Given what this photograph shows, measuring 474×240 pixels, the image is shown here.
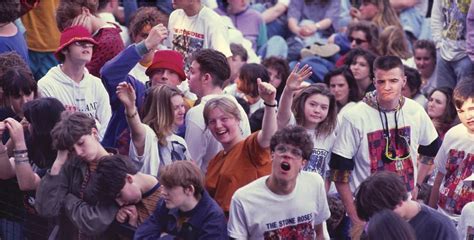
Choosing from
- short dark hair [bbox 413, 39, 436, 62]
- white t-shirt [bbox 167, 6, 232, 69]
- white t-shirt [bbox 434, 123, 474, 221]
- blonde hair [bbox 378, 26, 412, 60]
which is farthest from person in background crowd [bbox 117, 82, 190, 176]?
short dark hair [bbox 413, 39, 436, 62]

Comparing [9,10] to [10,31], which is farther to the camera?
[10,31]

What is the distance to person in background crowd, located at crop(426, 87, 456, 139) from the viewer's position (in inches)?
479

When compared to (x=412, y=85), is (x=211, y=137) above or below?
above

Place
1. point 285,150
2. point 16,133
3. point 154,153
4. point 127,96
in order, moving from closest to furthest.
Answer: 1. point 285,150
2. point 16,133
3. point 127,96
4. point 154,153

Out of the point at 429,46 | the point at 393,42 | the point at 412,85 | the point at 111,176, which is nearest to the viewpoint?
the point at 111,176

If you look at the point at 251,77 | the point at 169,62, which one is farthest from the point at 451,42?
the point at 169,62

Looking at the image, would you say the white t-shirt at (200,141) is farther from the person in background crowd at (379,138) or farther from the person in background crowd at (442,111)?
the person in background crowd at (442,111)

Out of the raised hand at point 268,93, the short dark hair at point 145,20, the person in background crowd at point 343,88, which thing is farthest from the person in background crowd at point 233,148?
the person in background crowd at point 343,88

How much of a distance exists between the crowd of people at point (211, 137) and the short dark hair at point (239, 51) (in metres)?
0.02

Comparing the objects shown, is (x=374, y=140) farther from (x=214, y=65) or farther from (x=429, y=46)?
(x=429, y=46)

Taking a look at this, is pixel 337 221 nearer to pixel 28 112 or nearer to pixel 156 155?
pixel 156 155

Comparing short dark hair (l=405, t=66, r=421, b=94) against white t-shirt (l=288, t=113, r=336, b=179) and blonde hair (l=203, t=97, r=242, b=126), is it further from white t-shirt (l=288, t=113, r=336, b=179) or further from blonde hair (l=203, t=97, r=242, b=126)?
blonde hair (l=203, t=97, r=242, b=126)

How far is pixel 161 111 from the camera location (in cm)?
942

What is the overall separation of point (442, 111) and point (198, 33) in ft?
8.07
